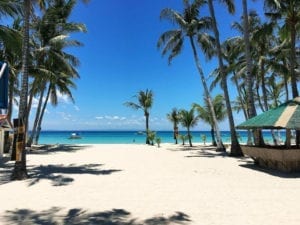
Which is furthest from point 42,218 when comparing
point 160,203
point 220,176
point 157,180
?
point 220,176

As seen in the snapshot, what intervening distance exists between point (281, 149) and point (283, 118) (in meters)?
1.10

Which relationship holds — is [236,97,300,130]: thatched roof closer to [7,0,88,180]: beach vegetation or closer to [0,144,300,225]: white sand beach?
[0,144,300,225]: white sand beach

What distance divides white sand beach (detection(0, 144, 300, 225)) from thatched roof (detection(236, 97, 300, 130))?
1.66 meters

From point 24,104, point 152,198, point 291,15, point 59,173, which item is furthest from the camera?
point 291,15

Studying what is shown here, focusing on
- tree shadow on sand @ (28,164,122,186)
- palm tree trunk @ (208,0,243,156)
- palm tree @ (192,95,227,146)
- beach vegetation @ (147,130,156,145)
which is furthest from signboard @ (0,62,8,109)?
beach vegetation @ (147,130,156,145)

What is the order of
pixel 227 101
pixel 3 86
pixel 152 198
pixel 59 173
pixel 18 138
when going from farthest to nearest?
pixel 227 101
pixel 59 173
pixel 18 138
pixel 152 198
pixel 3 86

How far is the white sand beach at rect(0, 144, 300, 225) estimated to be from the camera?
578 cm

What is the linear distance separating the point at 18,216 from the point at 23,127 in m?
4.57

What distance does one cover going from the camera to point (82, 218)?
5.86 m

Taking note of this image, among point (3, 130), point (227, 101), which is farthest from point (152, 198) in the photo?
point (3, 130)

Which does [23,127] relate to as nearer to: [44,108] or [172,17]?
[172,17]

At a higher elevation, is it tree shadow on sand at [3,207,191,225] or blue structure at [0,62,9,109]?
blue structure at [0,62,9,109]

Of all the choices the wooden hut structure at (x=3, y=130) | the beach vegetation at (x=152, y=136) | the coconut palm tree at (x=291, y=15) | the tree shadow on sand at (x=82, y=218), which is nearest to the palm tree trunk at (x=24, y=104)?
the tree shadow on sand at (x=82, y=218)

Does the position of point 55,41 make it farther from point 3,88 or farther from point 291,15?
point 3,88
